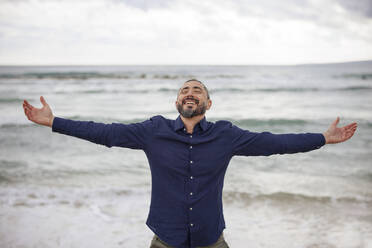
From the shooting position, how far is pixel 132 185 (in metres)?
6.21

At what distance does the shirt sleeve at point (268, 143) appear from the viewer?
2.37 m

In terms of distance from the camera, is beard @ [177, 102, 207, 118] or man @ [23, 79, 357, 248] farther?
beard @ [177, 102, 207, 118]

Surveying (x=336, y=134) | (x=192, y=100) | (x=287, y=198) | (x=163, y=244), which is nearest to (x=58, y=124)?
(x=192, y=100)

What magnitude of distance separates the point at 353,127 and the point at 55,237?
368cm

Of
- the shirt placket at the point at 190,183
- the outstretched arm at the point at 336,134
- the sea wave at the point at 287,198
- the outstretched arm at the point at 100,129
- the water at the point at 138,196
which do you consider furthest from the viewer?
the sea wave at the point at 287,198

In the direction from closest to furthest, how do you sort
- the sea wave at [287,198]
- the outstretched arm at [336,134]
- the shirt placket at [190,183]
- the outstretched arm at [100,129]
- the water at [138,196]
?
the shirt placket at [190,183] → the outstretched arm at [100,129] → the outstretched arm at [336,134] → the water at [138,196] → the sea wave at [287,198]

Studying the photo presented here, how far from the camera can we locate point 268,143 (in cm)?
238

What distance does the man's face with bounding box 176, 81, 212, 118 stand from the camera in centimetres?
239

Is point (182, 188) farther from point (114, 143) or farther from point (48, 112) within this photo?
point (48, 112)

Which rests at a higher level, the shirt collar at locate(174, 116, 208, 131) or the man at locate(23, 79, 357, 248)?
the shirt collar at locate(174, 116, 208, 131)

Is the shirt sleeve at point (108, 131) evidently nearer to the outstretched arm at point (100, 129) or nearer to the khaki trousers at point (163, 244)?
the outstretched arm at point (100, 129)

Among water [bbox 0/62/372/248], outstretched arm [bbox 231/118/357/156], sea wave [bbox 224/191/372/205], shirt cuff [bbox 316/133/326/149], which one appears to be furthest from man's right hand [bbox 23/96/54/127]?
sea wave [bbox 224/191/372/205]

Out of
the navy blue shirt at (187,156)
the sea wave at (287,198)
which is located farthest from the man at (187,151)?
the sea wave at (287,198)

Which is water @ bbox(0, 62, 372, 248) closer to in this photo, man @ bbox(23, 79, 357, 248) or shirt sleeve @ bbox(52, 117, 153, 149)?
man @ bbox(23, 79, 357, 248)
